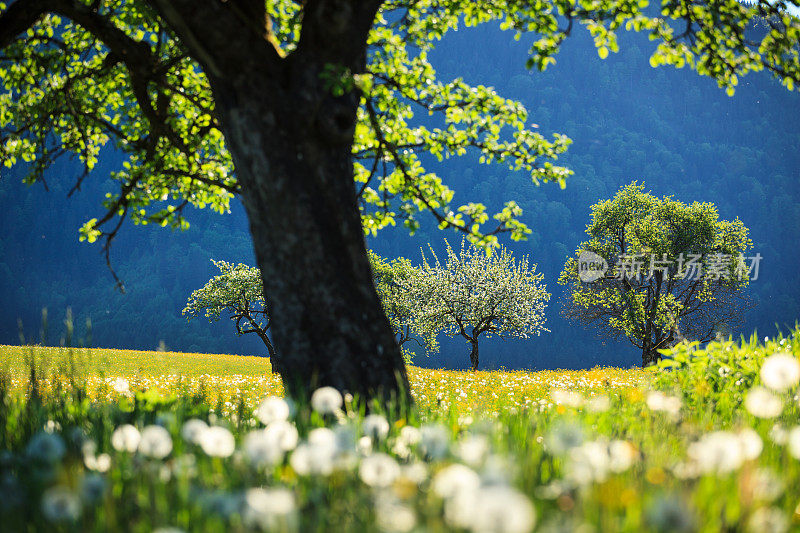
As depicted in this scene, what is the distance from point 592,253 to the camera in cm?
3278

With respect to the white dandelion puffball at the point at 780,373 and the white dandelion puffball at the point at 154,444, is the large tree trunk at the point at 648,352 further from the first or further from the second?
the white dandelion puffball at the point at 154,444

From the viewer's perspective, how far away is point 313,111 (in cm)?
503

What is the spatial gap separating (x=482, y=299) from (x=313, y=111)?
3397 cm

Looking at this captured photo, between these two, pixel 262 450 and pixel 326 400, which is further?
pixel 326 400

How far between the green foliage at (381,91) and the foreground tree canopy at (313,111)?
0.03 metres

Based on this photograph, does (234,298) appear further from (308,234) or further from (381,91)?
(308,234)

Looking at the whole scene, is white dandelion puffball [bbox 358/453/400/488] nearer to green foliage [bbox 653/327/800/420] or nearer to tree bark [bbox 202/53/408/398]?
tree bark [bbox 202/53/408/398]

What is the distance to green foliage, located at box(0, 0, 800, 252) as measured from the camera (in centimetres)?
667

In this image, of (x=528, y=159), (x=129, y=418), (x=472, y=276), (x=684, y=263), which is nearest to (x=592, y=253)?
(x=684, y=263)

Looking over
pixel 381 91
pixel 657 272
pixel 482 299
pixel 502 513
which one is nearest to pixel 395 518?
pixel 502 513

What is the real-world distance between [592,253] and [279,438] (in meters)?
33.1

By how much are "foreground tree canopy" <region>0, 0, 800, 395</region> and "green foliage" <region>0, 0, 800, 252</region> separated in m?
0.03

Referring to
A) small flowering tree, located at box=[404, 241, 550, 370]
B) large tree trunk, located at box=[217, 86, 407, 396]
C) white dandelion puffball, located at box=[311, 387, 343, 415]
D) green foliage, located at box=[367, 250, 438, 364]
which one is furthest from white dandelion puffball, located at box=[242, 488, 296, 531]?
green foliage, located at box=[367, 250, 438, 364]

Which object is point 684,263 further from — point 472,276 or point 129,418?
point 129,418
